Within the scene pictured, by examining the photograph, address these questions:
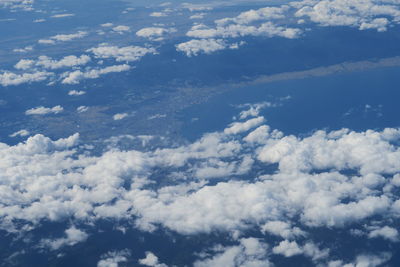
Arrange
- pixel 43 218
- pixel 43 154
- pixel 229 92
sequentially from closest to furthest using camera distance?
pixel 43 218
pixel 43 154
pixel 229 92

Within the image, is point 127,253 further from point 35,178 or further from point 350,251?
point 350,251

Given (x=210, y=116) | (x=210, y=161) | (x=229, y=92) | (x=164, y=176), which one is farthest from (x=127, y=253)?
(x=229, y=92)

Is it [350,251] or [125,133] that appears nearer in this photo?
[350,251]

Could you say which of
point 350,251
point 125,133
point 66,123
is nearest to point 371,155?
point 350,251

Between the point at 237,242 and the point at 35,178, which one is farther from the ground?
the point at 35,178

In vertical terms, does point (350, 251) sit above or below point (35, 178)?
below

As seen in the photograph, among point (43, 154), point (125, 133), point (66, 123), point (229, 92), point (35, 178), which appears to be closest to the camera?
point (35, 178)

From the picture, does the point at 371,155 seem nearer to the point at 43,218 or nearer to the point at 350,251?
the point at 350,251

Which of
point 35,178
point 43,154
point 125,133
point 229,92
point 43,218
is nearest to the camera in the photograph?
point 43,218

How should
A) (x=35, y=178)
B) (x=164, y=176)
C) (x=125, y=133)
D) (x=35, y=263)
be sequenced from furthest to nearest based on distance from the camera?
(x=125, y=133)
(x=164, y=176)
(x=35, y=178)
(x=35, y=263)
